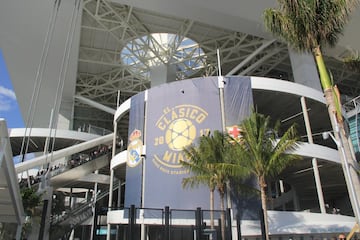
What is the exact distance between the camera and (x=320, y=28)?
39.2 feet

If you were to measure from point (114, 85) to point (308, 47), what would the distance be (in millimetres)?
42700

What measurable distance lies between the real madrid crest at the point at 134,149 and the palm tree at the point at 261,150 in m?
9.88

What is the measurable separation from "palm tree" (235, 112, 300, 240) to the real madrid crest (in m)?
9.88

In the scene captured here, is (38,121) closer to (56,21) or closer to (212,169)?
(56,21)

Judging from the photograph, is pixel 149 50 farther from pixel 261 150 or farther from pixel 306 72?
pixel 261 150

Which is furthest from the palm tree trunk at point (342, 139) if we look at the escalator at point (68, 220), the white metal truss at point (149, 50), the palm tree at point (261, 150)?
the white metal truss at point (149, 50)

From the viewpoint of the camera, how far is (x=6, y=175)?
11883mm

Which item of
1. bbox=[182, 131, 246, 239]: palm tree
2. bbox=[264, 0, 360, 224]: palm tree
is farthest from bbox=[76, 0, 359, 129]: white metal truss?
bbox=[264, 0, 360, 224]: palm tree

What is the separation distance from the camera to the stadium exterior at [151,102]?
807 inches

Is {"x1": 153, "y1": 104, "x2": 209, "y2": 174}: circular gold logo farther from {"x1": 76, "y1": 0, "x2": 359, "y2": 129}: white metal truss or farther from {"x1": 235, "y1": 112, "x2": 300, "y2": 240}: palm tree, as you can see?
{"x1": 76, "y1": 0, "x2": 359, "y2": 129}: white metal truss

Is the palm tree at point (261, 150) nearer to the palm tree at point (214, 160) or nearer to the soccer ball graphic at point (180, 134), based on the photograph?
the palm tree at point (214, 160)

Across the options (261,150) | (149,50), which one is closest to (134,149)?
(261,150)

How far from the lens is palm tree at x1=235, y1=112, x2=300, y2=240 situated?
1555 cm

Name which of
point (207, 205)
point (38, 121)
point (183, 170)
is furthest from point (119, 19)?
point (38, 121)
